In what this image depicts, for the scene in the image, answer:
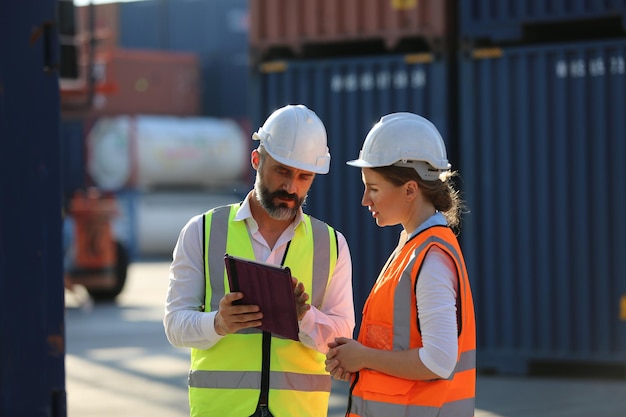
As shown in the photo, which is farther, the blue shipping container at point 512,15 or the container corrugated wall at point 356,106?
the container corrugated wall at point 356,106

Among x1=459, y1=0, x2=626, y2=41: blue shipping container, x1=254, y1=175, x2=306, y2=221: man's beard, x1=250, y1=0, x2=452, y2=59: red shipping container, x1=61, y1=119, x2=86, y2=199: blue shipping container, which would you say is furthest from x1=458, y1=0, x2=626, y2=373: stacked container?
x1=61, y1=119, x2=86, y2=199: blue shipping container

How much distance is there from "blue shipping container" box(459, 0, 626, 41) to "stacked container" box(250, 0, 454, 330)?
0.26m

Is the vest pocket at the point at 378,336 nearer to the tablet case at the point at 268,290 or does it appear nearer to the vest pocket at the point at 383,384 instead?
the vest pocket at the point at 383,384

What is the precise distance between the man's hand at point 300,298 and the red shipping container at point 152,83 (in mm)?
27316

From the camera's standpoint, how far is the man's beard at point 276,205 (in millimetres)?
3617

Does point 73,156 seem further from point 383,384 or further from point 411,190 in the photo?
point 383,384

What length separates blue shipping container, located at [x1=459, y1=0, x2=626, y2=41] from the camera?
31.0 ft

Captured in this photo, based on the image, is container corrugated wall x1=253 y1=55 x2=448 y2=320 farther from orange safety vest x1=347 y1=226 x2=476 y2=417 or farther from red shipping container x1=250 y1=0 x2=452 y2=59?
orange safety vest x1=347 y1=226 x2=476 y2=417

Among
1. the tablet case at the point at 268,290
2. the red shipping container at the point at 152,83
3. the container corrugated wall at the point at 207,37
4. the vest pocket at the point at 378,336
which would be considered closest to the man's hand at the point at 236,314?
the tablet case at the point at 268,290

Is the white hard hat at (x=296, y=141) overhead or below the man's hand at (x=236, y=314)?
overhead

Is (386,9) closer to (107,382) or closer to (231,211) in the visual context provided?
(107,382)

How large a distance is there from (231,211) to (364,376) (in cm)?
77

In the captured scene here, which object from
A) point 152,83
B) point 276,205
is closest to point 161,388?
point 276,205

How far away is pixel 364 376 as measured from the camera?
129 inches
